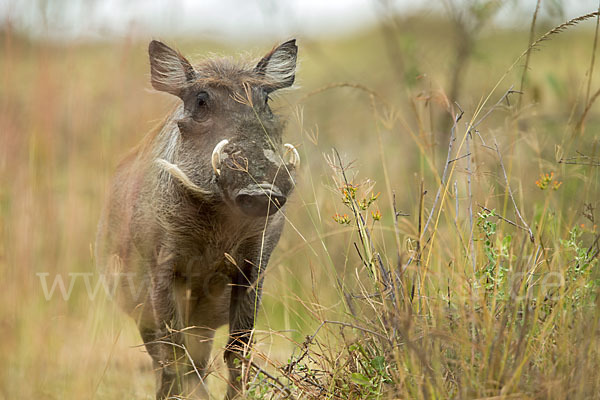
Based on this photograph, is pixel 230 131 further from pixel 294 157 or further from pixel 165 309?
pixel 165 309

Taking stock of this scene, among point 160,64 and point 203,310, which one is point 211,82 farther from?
point 203,310

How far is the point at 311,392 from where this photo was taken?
8.54ft

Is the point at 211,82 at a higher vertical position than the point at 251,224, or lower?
higher

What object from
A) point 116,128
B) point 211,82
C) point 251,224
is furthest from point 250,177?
point 116,128

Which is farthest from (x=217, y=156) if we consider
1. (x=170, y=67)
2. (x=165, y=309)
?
(x=165, y=309)

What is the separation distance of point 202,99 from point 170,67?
275 mm

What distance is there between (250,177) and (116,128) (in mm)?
1496

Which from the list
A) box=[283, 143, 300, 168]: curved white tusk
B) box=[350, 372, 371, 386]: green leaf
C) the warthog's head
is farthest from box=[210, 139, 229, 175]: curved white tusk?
box=[350, 372, 371, 386]: green leaf

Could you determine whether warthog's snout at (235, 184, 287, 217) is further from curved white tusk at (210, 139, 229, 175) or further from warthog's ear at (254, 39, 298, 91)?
warthog's ear at (254, 39, 298, 91)

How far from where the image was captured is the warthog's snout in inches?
115

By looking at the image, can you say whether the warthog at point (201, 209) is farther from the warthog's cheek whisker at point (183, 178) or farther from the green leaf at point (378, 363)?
the green leaf at point (378, 363)

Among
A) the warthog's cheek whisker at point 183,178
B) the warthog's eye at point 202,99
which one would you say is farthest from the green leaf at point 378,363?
the warthog's eye at point 202,99

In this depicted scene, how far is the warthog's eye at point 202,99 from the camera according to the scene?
343cm

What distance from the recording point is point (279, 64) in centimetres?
374
